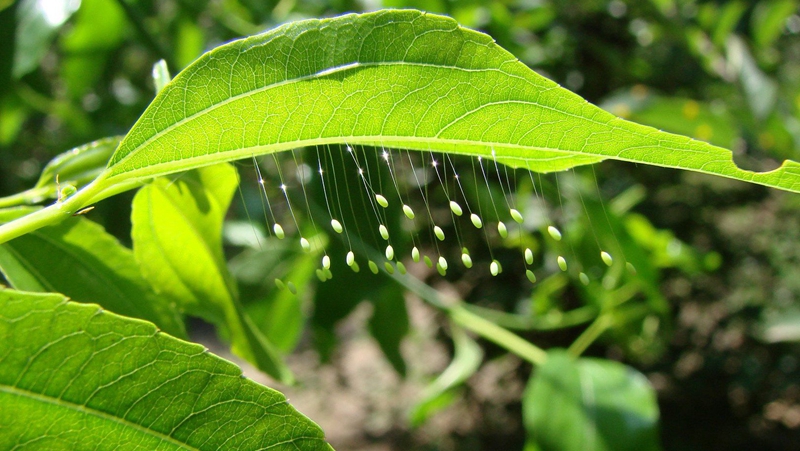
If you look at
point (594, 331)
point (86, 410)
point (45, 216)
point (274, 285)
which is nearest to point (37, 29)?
point (274, 285)

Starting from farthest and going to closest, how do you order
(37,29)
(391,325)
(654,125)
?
(654,125) → (391,325) → (37,29)

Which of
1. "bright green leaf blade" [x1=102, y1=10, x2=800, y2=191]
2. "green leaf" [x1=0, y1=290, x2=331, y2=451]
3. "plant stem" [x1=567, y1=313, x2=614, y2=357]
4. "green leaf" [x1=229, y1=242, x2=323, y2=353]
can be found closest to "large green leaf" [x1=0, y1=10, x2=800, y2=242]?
"bright green leaf blade" [x1=102, y1=10, x2=800, y2=191]

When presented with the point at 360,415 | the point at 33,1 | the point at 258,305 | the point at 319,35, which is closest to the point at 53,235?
the point at 319,35

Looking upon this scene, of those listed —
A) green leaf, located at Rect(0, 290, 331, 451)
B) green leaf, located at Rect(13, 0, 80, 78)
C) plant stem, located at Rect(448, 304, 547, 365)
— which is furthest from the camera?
plant stem, located at Rect(448, 304, 547, 365)

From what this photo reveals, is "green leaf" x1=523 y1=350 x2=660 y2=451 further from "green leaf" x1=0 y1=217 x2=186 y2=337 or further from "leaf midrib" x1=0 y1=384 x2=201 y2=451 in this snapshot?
"leaf midrib" x1=0 y1=384 x2=201 y2=451

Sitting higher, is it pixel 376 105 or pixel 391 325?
pixel 376 105

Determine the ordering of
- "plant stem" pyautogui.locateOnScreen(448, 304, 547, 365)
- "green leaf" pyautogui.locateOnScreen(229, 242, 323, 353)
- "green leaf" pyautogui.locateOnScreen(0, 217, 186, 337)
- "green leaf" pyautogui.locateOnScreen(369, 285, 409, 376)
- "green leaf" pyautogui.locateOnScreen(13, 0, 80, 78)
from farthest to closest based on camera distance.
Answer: "green leaf" pyautogui.locateOnScreen(369, 285, 409, 376), "green leaf" pyautogui.locateOnScreen(229, 242, 323, 353), "plant stem" pyautogui.locateOnScreen(448, 304, 547, 365), "green leaf" pyautogui.locateOnScreen(13, 0, 80, 78), "green leaf" pyautogui.locateOnScreen(0, 217, 186, 337)

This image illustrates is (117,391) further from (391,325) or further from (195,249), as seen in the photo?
(391,325)

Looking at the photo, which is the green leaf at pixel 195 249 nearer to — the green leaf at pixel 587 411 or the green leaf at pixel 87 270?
the green leaf at pixel 87 270
